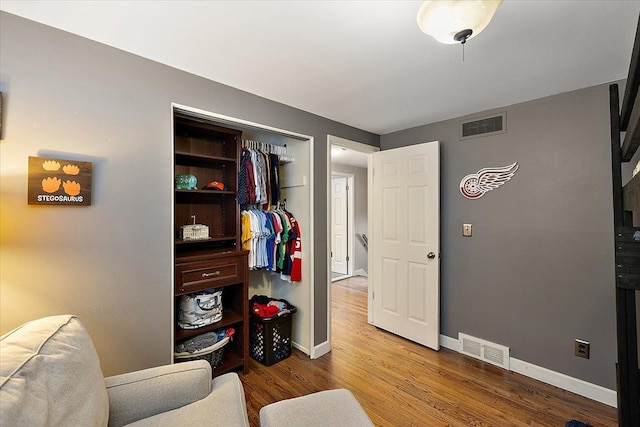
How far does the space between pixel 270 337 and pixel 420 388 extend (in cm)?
133

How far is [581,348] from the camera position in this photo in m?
2.11

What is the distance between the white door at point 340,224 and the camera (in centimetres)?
598

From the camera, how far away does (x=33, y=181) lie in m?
1.36

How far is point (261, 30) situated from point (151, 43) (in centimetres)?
66

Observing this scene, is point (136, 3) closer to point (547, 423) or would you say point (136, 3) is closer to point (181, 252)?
point (181, 252)

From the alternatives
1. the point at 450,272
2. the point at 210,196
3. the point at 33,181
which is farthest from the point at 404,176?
the point at 33,181

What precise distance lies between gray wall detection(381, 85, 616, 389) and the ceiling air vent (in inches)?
1.9

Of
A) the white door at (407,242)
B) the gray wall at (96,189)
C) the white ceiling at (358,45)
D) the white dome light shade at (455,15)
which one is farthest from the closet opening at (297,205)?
the white dome light shade at (455,15)

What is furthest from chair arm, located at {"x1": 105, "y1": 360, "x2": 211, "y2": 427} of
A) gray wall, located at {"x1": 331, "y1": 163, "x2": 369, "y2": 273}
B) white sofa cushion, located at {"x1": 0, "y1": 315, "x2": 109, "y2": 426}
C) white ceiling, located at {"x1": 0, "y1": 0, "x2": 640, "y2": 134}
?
gray wall, located at {"x1": 331, "y1": 163, "x2": 369, "y2": 273}

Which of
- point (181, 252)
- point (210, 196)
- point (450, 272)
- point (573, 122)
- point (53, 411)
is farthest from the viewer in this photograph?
point (450, 272)

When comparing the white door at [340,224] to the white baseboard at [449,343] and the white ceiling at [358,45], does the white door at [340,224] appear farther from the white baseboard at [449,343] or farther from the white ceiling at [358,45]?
the white ceiling at [358,45]

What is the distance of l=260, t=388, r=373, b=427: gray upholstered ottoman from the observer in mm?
1150

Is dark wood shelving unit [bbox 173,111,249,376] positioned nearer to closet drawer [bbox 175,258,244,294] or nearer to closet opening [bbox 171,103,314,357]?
closet drawer [bbox 175,258,244,294]

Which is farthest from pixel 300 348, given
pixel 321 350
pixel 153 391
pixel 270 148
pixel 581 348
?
pixel 581 348
